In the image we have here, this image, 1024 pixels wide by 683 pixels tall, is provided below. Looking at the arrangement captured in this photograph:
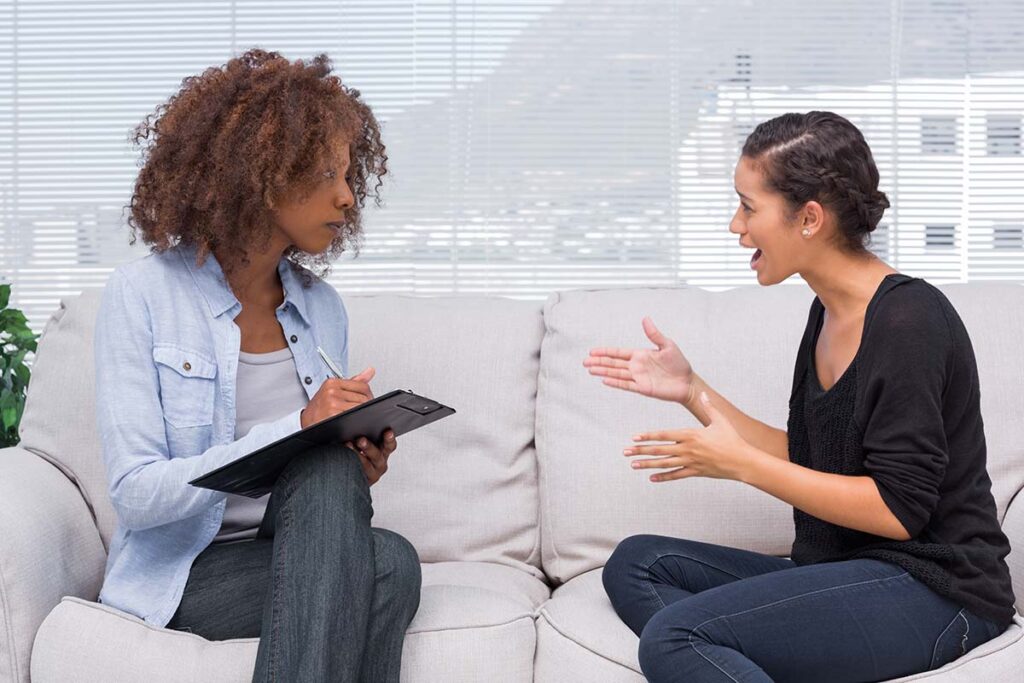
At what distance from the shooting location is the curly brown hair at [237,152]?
174cm

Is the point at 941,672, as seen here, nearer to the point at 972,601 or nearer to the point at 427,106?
the point at 972,601

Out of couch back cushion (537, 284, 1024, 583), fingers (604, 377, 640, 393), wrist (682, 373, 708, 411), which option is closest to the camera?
fingers (604, 377, 640, 393)

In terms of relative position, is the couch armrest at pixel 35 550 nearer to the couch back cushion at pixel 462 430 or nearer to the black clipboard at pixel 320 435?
the black clipboard at pixel 320 435

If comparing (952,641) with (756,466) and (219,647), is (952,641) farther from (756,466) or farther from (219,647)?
(219,647)

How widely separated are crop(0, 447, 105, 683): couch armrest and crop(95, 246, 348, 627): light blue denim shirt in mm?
104

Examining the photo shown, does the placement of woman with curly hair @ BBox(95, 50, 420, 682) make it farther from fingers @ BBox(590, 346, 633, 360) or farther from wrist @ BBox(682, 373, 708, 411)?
wrist @ BBox(682, 373, 708, 411)

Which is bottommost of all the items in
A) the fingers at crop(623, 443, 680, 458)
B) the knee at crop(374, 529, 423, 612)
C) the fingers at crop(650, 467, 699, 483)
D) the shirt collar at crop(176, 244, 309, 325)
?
the knee at crop(374, 529, 423, 612)

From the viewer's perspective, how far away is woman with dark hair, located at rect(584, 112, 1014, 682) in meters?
1.49

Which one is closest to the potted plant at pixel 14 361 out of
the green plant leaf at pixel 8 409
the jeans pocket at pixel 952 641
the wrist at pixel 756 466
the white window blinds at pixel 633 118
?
the green plant leaf at pixel 8 409

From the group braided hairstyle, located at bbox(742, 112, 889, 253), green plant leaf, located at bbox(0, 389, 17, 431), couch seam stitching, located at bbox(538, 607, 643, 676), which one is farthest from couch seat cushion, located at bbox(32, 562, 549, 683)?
green plant leaf, located at bbox(0, 389, 17, 431)

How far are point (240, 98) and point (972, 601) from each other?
137 centimetres

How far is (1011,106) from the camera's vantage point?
118 inches

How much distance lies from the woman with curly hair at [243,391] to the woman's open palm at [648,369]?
0.38m

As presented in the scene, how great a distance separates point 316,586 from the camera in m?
1.49
